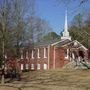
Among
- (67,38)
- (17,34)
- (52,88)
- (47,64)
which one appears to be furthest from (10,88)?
(67,38)

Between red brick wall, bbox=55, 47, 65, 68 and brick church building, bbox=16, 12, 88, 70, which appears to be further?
brick church building, bbox=16, 12, 88, 70

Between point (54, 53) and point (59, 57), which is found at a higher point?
point (54, 53)

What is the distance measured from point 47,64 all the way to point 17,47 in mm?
14940

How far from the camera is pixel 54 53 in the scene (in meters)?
59.9

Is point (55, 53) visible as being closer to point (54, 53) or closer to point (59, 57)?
point (54, 53)

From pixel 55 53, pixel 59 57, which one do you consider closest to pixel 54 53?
pixel 55 53

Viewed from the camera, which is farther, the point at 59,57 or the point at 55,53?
the point at 55,53

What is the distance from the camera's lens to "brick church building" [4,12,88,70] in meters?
59.1

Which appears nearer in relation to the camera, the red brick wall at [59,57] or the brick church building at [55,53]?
the red brick wall at [59,57]

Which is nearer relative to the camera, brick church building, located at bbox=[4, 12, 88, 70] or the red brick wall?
the red brick wall

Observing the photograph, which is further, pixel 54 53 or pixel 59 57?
pixel 54 53

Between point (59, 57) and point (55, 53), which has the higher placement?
point (55, 53)

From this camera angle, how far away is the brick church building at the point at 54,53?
59125mm

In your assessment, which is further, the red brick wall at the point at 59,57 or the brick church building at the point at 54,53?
the brick church building at the point at 54,53
